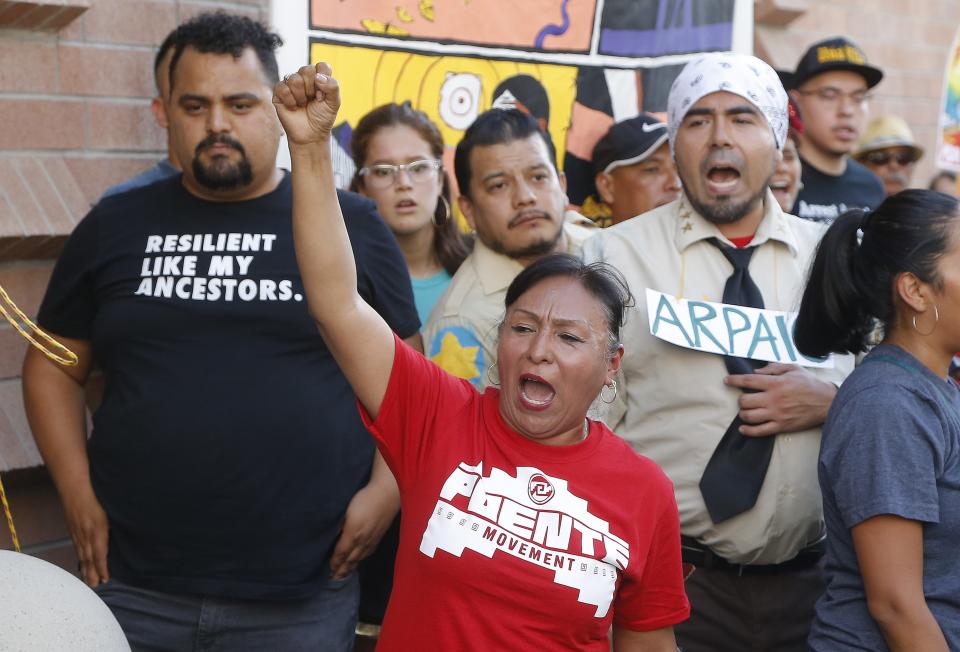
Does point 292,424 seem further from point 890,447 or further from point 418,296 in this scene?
point 890,447

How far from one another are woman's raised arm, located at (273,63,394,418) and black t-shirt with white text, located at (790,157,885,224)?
3.21 metres

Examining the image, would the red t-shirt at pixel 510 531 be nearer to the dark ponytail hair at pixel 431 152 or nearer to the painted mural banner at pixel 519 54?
the dark ponytail hair at pixel 431 152

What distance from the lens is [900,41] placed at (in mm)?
7301

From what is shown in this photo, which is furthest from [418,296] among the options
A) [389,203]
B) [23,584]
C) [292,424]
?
[23,584]

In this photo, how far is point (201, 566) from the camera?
107 inches

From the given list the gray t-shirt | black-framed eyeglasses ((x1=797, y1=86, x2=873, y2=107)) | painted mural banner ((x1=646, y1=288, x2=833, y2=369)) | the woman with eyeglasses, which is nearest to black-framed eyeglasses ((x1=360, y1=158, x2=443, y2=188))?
the woman with eyeglasses

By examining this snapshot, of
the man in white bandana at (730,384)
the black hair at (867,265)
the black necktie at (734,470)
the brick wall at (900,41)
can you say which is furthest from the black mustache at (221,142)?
the brick wall at (900,41)

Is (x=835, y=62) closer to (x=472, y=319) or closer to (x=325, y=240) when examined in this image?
(x=472, y=319)

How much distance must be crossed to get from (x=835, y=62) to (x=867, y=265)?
3010mm

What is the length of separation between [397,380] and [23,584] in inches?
28.5

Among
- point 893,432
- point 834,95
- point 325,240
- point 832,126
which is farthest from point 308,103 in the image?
point 834,95

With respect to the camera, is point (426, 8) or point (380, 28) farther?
point (426, 8)

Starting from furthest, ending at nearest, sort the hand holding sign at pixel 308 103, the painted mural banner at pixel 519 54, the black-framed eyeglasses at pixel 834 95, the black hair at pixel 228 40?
the black-framed eyeglasses at pixel 834 95
the painted mural banner at pixel 519 54
the black hair at pixel 228 40
the hand holding sign at pixel 308 103

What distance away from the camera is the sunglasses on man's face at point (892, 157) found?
20.5 feet
